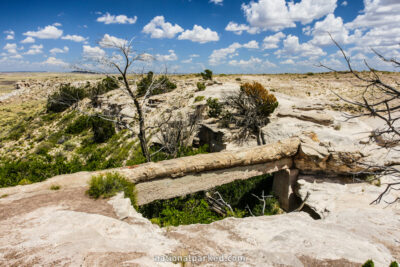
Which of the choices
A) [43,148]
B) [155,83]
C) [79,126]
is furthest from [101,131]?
[155,83]

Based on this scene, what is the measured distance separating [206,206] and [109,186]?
3.72m

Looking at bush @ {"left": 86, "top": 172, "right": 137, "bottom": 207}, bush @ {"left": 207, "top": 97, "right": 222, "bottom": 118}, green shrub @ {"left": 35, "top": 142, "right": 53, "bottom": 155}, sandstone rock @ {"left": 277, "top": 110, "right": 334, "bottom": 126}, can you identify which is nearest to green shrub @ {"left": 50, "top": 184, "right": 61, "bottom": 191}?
bush @ {"left": 86, "top": 172, "right": 137, "bottom": 207}

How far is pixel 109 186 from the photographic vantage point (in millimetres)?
4938

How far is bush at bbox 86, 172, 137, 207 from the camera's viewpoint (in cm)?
474

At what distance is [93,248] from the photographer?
8.55 feet

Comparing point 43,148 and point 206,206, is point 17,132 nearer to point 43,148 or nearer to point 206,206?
point 43,148

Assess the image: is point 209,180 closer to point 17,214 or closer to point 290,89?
point 17,214

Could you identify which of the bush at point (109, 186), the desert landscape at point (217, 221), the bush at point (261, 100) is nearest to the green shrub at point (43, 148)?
the desert landscape at point (217, 221)

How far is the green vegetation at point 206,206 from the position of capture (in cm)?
667

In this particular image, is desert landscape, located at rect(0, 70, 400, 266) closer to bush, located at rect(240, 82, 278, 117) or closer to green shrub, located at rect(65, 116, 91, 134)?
bush, located at rect(240, 82, 278, 117)

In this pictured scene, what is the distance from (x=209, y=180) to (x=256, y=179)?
2990 millimetres

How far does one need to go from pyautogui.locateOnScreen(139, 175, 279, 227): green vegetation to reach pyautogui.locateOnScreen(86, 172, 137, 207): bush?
4.68ft

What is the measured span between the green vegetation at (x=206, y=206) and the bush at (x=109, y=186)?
1427 millimetres

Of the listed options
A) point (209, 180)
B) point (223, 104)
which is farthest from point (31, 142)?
point (209, 180)
